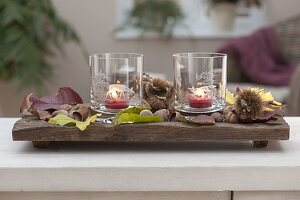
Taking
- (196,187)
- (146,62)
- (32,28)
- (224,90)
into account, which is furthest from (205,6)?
(196,187)

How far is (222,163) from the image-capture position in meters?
0.83

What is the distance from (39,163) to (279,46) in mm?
2386

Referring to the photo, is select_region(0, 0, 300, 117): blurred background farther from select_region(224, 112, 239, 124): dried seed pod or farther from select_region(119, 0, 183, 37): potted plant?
select_region(224, 112, 239, 124): dried seed pod

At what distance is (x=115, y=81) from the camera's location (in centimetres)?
99

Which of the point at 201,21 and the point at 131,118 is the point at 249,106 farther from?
the point at 201,21

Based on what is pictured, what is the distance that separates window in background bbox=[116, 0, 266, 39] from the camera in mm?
3203

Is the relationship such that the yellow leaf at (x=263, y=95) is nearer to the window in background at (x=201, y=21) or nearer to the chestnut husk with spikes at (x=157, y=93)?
the chestnut husk with spikes at (x=157, y=93)

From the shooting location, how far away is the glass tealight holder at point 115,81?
0.97 meters

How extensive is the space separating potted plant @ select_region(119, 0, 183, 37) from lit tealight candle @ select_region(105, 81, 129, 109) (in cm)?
221

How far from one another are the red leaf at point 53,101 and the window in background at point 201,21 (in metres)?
2.15

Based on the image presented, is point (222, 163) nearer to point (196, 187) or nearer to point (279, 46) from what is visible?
point (196, 187)

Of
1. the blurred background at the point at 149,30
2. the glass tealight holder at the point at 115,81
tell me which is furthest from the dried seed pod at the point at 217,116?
the blurred background at the point at 149,30

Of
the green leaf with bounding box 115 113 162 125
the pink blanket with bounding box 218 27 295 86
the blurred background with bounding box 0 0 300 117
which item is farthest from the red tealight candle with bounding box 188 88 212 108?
the blurred background with bounding box 0 0 300 117

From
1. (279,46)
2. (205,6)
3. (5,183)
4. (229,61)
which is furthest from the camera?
(205,6)
